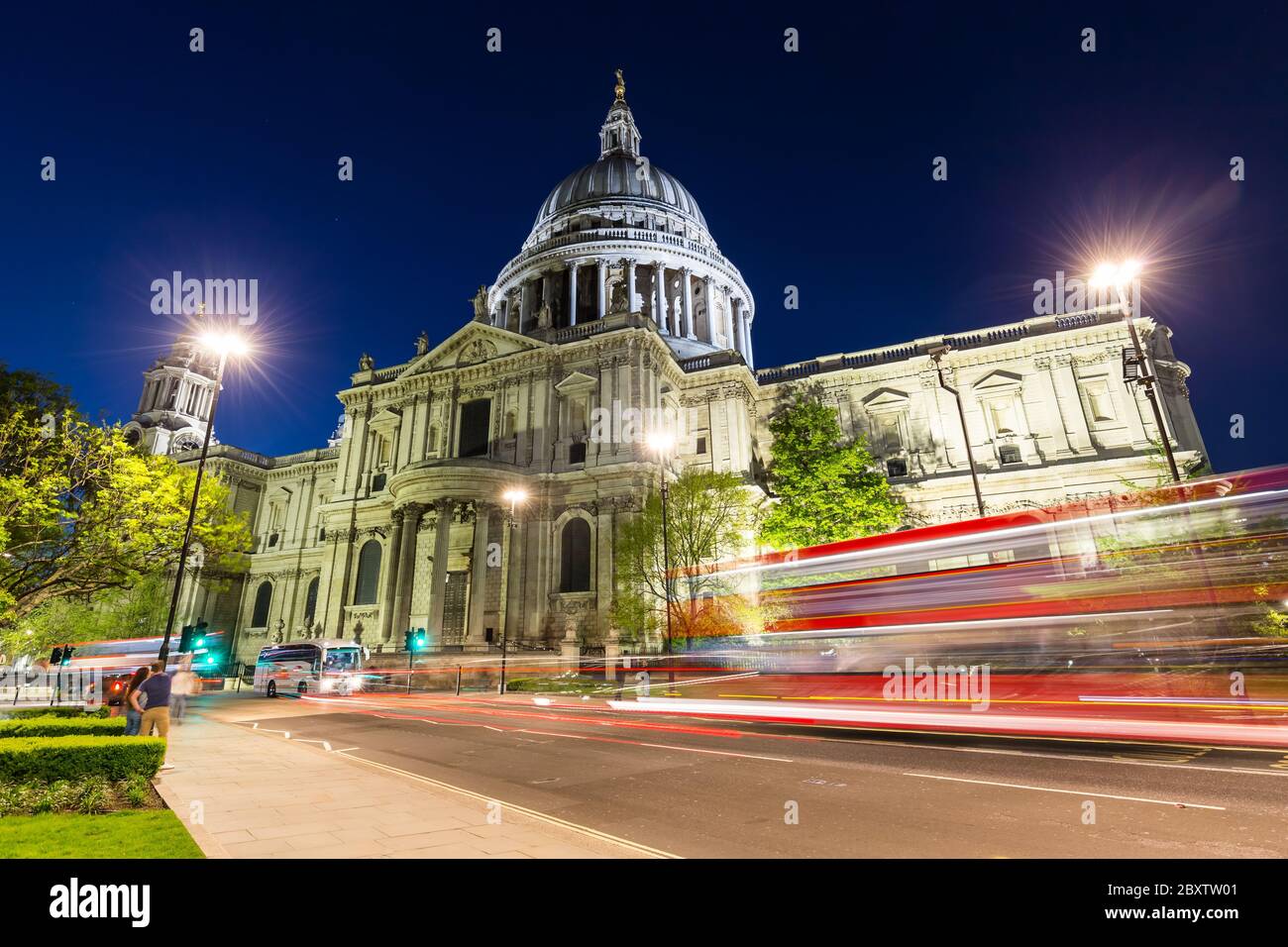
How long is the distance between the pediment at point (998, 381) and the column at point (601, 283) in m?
31.6

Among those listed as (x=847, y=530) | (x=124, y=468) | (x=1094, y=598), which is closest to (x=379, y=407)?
(x=124, y=468)

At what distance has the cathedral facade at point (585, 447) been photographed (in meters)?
36.0

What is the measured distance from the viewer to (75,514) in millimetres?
18656

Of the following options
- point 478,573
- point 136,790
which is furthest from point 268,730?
point 478,573

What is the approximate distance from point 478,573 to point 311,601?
81.5 ft

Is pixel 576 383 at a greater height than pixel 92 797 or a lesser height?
greater

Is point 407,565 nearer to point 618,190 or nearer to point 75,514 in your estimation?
point 75,514

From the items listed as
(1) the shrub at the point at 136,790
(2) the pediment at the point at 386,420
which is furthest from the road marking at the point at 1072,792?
(2) the pediment at the point at 386,420

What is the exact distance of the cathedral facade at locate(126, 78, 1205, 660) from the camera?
118ft

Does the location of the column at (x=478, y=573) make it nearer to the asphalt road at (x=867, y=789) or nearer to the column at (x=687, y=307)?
the asphalt road at (x=867, y=789)

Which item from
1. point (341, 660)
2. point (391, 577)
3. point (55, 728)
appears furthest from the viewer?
point (391, 577)

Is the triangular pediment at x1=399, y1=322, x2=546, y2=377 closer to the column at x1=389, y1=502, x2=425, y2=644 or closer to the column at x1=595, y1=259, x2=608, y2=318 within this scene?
the column at x1=389, y1=502, x2=425, y2=644

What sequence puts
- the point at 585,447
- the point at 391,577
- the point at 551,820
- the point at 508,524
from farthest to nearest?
the point at 585,447
the point at 391,577
the point at 508,524
the point at 551,820
